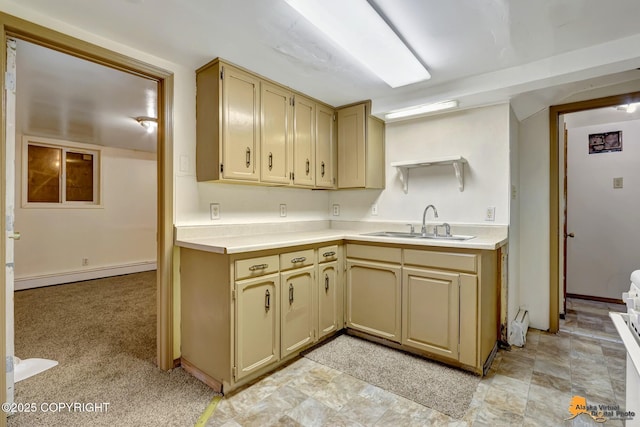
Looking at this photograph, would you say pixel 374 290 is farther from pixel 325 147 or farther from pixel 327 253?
pixel 325 147

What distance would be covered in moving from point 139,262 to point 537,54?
604 cm

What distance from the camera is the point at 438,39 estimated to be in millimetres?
1874

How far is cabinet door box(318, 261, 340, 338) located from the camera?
241cm

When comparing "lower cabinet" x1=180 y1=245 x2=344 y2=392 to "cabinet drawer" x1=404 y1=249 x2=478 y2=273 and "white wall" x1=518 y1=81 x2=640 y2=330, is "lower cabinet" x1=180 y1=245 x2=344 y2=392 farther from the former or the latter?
"white wall" x1=518 y1=81 x2=640 y2=330

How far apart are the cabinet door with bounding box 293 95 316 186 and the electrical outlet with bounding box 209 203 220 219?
0.69 meters

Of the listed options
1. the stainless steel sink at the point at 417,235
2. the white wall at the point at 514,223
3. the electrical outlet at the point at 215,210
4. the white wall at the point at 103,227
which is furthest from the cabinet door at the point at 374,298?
the white wall at the point at 103,227

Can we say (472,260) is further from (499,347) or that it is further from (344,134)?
(344,134)

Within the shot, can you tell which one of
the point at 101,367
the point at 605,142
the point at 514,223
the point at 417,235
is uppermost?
the point at 605,142

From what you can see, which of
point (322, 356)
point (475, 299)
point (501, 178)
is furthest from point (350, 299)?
point (501, 178)

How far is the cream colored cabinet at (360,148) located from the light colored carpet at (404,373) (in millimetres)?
1464

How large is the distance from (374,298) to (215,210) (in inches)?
57.5

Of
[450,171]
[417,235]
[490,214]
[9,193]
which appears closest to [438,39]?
[450,171]

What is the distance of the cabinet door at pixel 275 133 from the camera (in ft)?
7.86

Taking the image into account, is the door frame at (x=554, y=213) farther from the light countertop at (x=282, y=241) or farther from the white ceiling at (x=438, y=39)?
the light countertop at (x=282, y=241)
